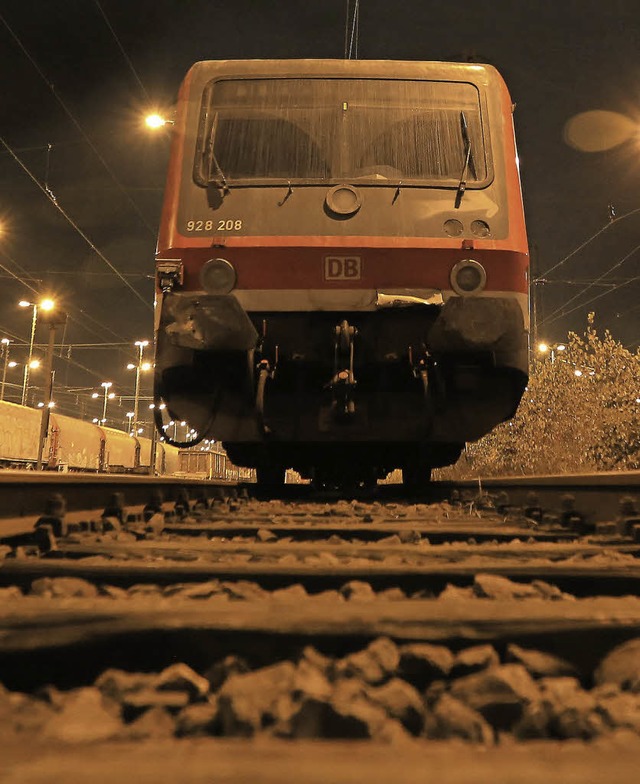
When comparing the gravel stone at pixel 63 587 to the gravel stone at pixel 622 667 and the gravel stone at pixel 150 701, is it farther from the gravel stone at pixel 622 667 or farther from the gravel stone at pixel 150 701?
the gravel stone at pixel 622 667

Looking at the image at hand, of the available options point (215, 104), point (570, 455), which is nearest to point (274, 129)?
point (215, 104)

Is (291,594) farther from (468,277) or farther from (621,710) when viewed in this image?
(468,277)

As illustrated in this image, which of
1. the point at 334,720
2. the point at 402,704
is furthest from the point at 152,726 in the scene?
the point at 402,704

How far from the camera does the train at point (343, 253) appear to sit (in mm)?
4363

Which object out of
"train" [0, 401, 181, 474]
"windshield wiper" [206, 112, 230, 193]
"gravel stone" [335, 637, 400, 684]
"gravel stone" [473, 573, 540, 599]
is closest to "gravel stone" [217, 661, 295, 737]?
"gravel stone" [335, 637, 400, 684]

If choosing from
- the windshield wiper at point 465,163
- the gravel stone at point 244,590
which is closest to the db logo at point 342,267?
the windshield wiper at point 465,163

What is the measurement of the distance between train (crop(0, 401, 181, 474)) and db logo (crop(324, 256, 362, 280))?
1664 centimetres

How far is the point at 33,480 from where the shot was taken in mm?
3104

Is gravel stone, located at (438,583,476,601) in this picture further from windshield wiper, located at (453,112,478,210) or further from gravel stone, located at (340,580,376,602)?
windshield wiper, located at (453,112,478,210)

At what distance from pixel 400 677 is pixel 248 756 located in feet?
1.42

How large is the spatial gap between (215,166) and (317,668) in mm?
4109

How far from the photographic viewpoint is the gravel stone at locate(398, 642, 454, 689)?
1252mm

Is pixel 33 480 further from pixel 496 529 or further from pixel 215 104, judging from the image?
pixel 215 104

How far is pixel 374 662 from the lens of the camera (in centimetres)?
126
